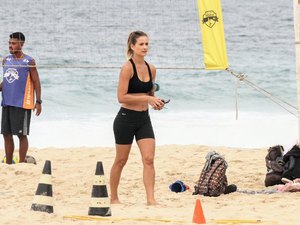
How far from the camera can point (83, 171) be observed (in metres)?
10.1

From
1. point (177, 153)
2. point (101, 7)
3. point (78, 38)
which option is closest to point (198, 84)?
point (78, 38)

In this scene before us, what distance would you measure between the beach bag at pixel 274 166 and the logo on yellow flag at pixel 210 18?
1371 mm

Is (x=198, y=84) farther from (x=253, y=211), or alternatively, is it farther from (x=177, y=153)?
(x=253, y=211)

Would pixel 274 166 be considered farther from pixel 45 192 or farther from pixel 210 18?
pixel 45 192

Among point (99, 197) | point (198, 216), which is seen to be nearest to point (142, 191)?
point (99, 197)

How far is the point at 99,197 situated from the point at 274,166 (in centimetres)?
240

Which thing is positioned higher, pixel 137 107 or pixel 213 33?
pixel 213 33

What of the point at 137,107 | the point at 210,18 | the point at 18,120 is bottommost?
the point at 18,120

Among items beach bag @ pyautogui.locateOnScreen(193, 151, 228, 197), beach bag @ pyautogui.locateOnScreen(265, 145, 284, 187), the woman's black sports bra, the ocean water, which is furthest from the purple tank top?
beach bag @ pyautogui.locateOnScreen(265, 145, 284, 187)

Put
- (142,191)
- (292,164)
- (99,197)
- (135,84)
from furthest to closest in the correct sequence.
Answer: (142,191)
(292,164)
(135,84)
(99,197)

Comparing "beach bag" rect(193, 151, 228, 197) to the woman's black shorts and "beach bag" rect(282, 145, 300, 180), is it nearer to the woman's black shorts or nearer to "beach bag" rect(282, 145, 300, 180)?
"beach bag" rect(282, 145, 300, 180)

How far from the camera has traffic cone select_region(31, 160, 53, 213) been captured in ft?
23.4

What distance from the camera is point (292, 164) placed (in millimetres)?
8695

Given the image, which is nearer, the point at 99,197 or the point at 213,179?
the point at 99,197
